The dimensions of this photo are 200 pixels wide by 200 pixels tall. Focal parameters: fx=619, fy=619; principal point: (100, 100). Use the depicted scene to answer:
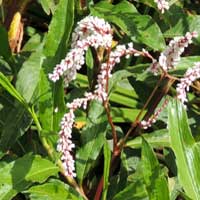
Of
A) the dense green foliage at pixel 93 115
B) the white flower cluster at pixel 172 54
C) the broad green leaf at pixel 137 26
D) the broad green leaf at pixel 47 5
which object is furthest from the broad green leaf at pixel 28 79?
the white flower cluster at pixel 172 54

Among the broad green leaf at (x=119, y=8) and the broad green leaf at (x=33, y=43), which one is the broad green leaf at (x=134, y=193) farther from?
the broad green leaf at (x=33, y=43)

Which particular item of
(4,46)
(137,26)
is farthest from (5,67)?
(137,26)

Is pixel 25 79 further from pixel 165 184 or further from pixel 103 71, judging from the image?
pixel 165 184

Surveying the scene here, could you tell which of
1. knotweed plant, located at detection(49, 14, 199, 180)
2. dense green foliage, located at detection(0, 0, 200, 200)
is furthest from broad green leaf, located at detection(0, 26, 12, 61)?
knotweed plant, located at detection(49, 14, 199, 180)

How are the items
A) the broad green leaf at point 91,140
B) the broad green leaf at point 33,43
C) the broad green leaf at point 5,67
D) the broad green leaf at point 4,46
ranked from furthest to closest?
the broad green leaf at point 33,43
the broad green leaf at point 5,67
the broad green leaf at point 4,46
the broad green leaf at point 91,140

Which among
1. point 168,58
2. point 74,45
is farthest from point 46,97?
point 168,58

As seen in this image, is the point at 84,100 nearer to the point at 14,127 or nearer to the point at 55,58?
the point at 55,58
